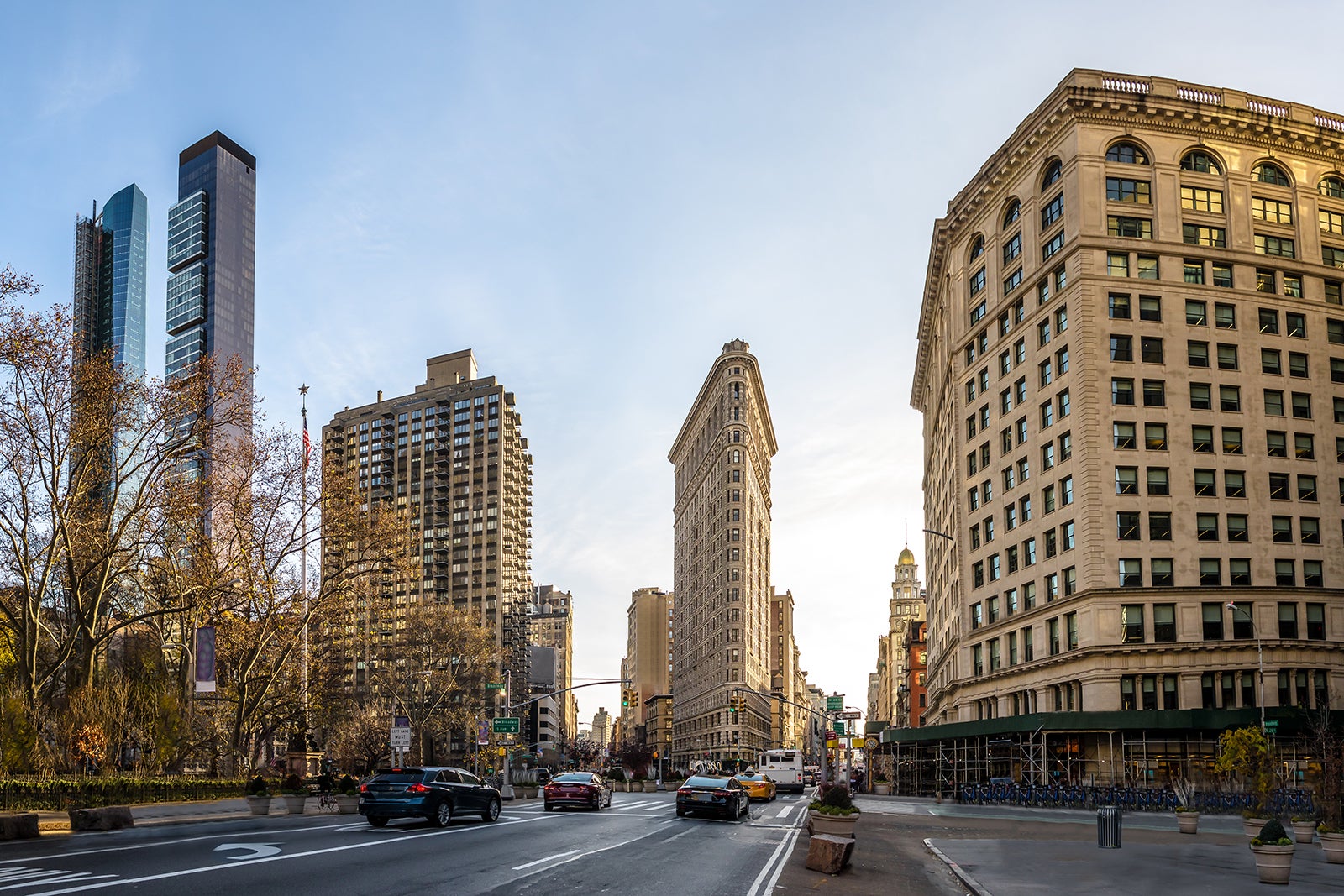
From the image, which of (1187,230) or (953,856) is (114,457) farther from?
(1187,230)

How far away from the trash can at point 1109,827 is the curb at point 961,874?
4003 millimetres

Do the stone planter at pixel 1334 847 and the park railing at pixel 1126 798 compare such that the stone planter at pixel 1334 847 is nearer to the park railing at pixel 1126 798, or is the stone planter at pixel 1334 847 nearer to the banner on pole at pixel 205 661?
the park railing at pixel 1126 798

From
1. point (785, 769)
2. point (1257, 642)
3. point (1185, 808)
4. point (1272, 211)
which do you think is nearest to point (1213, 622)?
point (1257, 642)

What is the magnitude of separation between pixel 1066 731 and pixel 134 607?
48564 mm

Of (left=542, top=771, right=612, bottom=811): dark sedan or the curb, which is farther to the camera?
(left=542, top=771, right=612, bottom=811): dark sedan

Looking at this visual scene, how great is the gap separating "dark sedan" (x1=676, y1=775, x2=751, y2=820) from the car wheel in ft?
31.5

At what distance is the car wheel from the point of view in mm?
29000

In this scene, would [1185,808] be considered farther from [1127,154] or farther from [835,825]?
[1127,154]

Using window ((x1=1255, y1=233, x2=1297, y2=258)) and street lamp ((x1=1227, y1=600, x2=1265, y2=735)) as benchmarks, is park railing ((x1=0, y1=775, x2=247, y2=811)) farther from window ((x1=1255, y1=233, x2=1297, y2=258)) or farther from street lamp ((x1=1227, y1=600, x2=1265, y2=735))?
window ((x1=1255, y1=233, x2=1297, y2=258))

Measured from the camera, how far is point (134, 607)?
56250 millimetres

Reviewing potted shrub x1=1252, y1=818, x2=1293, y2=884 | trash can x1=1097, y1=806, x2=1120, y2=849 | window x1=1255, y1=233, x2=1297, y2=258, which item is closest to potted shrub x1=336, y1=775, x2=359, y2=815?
trash can x1=1097, y1=806, x2=1120, y2=849

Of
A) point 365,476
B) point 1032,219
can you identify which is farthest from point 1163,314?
point 365,476

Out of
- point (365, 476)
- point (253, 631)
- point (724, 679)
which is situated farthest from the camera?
point (365, 476)

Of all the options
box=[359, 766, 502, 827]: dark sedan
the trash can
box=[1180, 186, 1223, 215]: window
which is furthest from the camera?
box=[1180, 186, 1223, 215]: window
